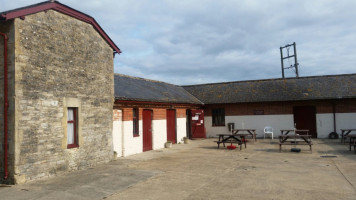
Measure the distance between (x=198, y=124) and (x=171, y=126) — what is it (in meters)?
3.37

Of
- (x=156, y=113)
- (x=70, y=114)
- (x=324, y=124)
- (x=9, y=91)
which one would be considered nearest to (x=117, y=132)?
(x=70, y=114)

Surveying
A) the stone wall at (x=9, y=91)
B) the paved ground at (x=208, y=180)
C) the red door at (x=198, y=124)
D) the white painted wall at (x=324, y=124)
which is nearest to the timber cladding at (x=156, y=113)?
the red door at (x=198, y=124)

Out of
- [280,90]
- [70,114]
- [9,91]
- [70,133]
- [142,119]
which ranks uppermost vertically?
[280,90]

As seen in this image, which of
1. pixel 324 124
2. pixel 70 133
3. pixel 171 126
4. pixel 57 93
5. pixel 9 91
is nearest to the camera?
pixel 9 91

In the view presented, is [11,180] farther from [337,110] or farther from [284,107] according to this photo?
[337,110]

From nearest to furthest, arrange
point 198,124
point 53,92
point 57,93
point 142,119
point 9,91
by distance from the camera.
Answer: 1. point 9,91
2. point 53,92
3. point 57,93
4. point 142,119
5. point 198,124

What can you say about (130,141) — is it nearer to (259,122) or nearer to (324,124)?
(259,122)

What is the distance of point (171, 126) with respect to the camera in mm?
17547

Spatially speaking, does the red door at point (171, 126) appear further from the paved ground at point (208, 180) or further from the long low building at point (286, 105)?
the paved ground at point (208, 180)

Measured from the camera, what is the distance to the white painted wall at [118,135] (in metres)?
12.2

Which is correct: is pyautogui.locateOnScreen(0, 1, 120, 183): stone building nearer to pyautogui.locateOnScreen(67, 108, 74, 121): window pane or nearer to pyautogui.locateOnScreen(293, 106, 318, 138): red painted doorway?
pyautogui.locateOnScreen(67, 108, 74, 121): window pane

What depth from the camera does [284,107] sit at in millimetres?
20500

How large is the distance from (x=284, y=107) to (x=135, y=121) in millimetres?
11939

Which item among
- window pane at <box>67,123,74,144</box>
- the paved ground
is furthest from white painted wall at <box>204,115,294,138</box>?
window pane at <box>67,123,74,144</box>
